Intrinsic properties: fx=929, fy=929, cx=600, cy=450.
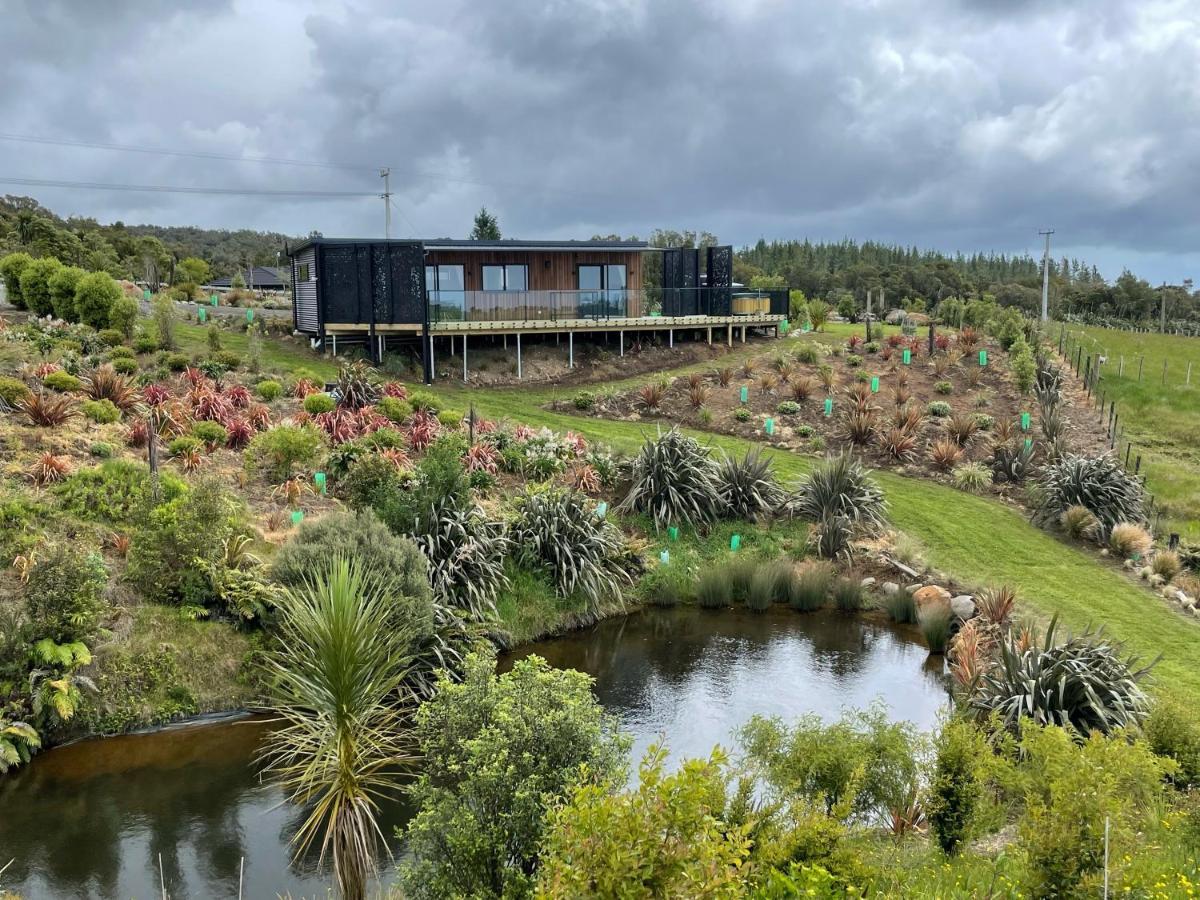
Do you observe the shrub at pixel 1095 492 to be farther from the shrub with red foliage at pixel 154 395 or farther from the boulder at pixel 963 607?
the shrub with red foliage at pixel 154 395

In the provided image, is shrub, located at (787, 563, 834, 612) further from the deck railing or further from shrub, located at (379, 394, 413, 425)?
the deck railing

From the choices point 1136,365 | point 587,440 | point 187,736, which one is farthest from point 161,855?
point 1136,365

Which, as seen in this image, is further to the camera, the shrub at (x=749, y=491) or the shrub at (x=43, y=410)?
the shrub at (x=749, y=491)

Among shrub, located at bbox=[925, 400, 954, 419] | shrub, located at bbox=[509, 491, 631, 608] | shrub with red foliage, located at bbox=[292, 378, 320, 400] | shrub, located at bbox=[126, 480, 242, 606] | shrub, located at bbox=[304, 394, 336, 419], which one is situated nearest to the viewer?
shrub, located at bbox=[126, 480, 242, 606]

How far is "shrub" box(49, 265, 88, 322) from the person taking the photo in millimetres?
26172

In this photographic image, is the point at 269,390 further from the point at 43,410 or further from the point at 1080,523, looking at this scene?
the point at 1080,523

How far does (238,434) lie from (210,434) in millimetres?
553

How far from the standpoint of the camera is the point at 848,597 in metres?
17.2

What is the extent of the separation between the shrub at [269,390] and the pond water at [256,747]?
1040cm

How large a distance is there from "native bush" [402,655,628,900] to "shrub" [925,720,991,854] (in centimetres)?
277

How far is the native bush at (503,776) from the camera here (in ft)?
20.5

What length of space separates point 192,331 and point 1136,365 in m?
34.4

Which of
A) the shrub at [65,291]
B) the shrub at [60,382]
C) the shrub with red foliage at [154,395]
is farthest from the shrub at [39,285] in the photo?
the shrub with red foliage at [154,395]

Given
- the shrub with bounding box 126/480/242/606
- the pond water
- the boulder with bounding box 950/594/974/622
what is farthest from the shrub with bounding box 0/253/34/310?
the boulder with bounding box 950/594/974/622
